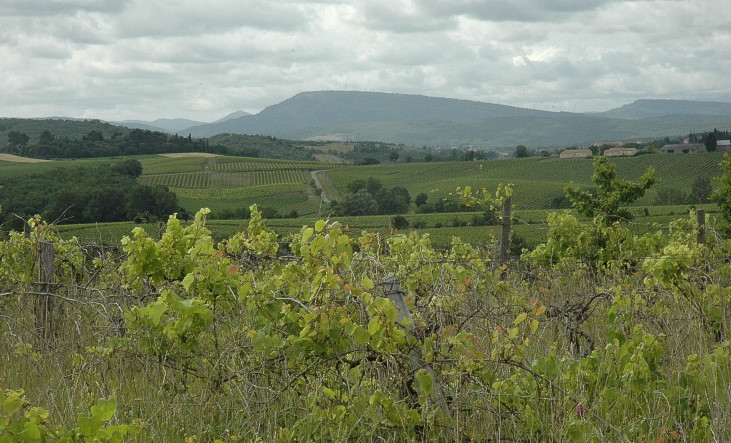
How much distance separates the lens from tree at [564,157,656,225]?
1389cm

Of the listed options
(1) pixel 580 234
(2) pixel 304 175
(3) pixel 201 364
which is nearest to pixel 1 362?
(3) pixel 201 364

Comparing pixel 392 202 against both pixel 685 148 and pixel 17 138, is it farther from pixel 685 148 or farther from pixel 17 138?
pixel 17 138

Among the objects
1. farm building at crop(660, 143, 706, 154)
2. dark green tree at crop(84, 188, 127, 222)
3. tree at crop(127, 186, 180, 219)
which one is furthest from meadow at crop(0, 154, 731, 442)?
farm building at crop(660, 143, 706, 154)

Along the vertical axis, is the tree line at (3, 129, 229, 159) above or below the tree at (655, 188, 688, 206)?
above

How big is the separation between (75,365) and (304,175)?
94.5 metres

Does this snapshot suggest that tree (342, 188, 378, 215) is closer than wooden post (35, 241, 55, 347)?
No

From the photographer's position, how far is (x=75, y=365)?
427cm

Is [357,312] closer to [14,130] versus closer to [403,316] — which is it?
[403,316]

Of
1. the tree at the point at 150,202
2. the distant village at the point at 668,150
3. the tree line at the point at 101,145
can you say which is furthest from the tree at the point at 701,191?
the tree line at the point at 101,145

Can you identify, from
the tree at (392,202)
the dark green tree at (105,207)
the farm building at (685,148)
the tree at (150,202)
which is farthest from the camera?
the farm building at (685,148)

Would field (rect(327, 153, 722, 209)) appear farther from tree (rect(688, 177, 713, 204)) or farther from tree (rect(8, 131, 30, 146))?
tree (rect(8, 131, 30, 146))

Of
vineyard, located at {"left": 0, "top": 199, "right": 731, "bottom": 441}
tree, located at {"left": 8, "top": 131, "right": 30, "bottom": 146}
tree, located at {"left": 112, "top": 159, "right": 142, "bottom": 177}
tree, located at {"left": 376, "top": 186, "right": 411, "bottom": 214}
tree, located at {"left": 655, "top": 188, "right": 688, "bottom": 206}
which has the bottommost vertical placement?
tree, located at {"left": 376, "top": 186, "right": 411, "bottom": 214}

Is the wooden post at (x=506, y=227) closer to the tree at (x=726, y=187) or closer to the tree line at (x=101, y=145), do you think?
the tree at (x=726, y=187)

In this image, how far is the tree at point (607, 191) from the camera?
13.9 metres
